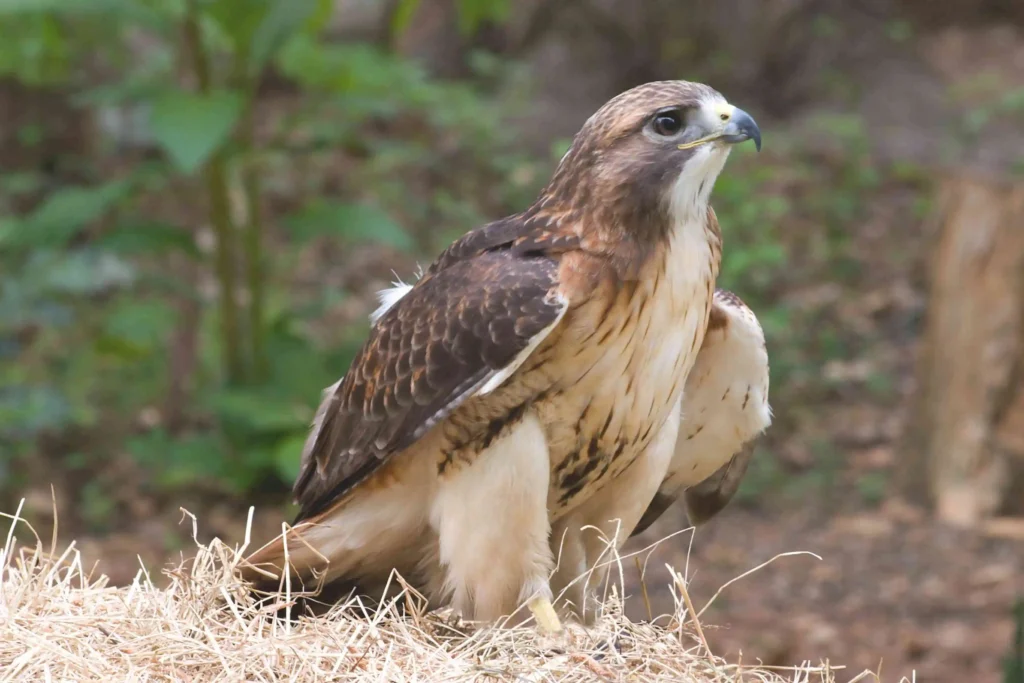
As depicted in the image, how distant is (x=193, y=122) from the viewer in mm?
4543

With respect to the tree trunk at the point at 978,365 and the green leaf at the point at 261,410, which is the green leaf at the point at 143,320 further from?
the tree trunk at the point at 978,365

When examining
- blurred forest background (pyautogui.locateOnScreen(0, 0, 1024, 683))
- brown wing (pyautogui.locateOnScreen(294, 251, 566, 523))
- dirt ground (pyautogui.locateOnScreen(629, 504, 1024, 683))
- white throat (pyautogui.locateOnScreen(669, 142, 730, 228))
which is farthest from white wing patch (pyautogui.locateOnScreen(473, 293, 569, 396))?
dirt ground (pyautogui.locateOnScreen(629, 504, 1024, 683))

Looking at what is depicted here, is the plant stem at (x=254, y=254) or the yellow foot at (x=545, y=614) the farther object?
the plant stem at (x=254, y=254)

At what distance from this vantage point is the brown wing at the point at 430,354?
262cm

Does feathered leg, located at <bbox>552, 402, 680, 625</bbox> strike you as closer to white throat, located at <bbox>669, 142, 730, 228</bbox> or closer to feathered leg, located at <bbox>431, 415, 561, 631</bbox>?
feathered leg, located at <bbox>431, 415, 561, 631</bbox>

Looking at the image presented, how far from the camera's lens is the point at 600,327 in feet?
8.71

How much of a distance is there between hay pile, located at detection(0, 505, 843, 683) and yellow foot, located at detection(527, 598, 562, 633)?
37 mm

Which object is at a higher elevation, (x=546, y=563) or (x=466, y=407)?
(x=466, y=407)

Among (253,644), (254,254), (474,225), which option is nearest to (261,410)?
(254,254)

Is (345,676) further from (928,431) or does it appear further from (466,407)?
(928,431)

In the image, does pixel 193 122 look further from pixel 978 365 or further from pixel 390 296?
pixel 978 365

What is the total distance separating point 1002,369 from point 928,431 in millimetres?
449

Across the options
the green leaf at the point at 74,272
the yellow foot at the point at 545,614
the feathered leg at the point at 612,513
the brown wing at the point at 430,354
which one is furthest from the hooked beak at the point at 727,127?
the green leaf at the point at 74,272

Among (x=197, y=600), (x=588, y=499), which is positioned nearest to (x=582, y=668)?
(x=588, y=499)
